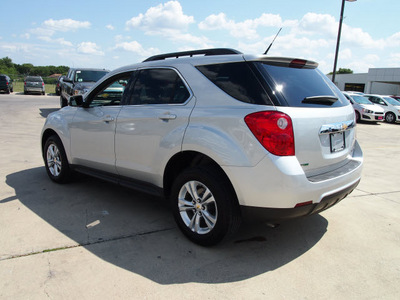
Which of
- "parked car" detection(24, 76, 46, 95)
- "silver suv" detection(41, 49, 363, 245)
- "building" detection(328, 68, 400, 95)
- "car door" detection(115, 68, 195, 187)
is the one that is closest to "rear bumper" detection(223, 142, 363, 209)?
"silver suv" detection(41, 49, 363, 245)

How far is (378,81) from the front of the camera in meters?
46.2

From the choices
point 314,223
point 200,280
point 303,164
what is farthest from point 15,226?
point 314,223

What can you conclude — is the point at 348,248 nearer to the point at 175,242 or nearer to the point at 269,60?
the point at 175,242

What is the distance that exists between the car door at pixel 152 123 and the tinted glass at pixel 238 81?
12.6 inches

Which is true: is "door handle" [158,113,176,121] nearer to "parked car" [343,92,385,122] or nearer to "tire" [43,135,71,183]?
"tire" [43,135,71,183]

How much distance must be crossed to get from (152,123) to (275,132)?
141 centimetres

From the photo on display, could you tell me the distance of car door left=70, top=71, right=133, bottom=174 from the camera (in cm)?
410

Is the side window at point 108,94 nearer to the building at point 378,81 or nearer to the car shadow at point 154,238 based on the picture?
the car shadow at point 154,238

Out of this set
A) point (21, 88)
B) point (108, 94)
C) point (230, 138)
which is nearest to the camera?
point (230, 138)

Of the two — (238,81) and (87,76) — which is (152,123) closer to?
(238,81)

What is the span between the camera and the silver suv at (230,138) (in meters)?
2.73

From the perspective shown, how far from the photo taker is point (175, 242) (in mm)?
3318

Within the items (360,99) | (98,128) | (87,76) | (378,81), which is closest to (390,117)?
(360,99)

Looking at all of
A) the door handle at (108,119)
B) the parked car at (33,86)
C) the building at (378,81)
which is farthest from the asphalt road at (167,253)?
the building at (378,81)
